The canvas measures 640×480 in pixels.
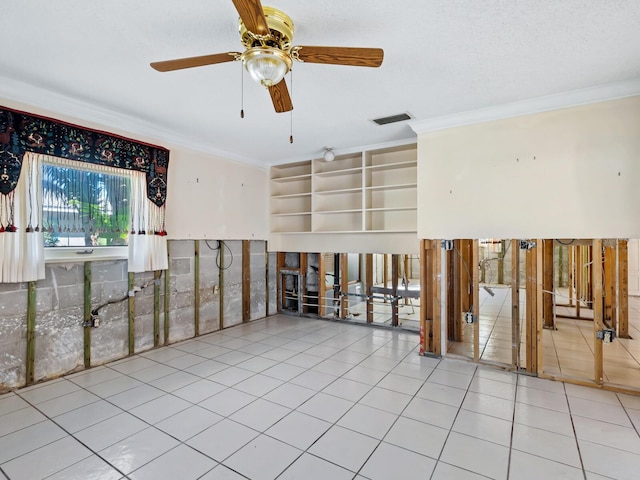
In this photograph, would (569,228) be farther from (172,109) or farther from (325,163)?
(172,109)

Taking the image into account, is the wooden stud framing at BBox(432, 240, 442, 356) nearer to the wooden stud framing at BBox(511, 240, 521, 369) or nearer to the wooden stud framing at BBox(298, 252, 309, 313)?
the wooden stud framing at BBox(511, 240, 521, 369)

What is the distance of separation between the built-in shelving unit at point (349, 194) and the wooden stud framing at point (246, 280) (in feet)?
2.24

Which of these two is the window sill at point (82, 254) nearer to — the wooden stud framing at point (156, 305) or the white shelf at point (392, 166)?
the wooden stud framing at point (156, 305)

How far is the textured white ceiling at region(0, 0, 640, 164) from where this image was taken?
205cm

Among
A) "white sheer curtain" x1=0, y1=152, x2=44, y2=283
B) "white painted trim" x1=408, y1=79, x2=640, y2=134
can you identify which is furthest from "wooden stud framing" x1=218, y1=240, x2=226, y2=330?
"white painted trim" x1=408, y1=79, x2=640, y2=134

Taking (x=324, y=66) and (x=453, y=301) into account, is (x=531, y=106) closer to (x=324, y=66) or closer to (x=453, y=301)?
(x=324, y=66)

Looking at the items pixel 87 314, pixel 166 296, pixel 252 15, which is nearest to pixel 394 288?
pixel 166 296

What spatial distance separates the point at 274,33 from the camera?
6.48 feet

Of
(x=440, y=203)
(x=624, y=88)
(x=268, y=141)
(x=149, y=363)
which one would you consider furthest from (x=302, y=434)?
(x=624, y=88)

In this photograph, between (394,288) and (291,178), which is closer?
(394,288)

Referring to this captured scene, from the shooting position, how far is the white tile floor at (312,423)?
2.05 meters

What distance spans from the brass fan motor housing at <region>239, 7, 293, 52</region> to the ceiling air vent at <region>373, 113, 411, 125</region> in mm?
1978

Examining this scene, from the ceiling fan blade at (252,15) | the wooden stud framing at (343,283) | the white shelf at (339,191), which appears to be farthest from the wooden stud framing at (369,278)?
the ceiling fan blade at (252,15)

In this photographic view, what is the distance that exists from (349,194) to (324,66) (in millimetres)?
3033
